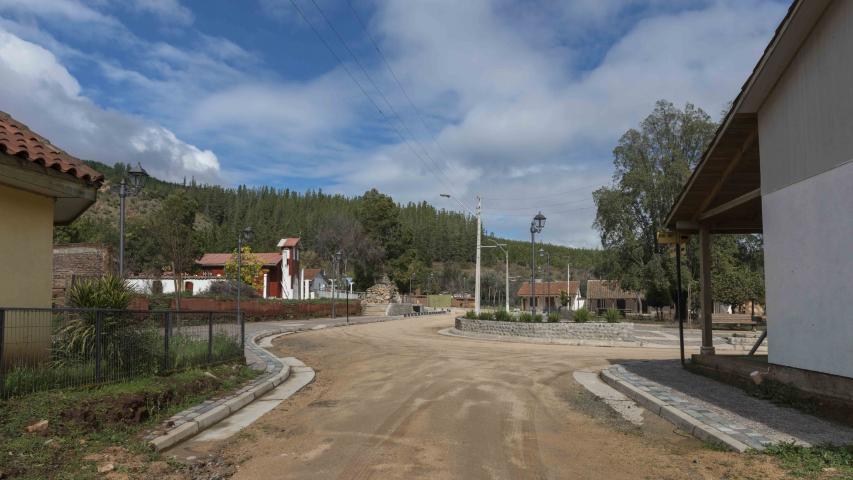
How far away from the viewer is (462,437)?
7773 mm

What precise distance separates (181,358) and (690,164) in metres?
45.8

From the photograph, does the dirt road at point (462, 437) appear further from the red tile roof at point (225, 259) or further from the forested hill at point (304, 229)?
the red tile roof at point (225, 259)

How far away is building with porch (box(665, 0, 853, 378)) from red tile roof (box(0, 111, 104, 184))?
10.8 m

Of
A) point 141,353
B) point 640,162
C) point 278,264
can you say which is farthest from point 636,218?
point 141,353

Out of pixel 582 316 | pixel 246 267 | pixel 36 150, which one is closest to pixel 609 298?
pixel 246 267

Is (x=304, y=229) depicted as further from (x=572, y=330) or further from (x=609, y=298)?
(x=572, y=330)

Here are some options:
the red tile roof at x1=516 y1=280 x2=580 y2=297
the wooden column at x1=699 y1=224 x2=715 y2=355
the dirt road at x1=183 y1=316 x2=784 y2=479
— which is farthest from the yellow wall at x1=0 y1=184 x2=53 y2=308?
the red tile roof at x1=516 y1=280 x2=580 y2=297

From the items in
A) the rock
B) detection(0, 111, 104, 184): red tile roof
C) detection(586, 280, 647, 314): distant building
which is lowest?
detection(586, 280, 647, 314): distant building

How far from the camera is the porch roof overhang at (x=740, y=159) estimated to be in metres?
9.19

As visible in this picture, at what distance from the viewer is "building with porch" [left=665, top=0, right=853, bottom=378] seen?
27.1 ft

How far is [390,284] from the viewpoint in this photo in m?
92.2

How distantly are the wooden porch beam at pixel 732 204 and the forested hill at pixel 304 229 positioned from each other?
2609cm

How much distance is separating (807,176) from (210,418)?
366 inches

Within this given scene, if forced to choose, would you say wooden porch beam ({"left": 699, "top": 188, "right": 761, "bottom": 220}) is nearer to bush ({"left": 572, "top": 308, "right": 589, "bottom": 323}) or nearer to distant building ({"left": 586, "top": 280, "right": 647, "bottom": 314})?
bush ({"left": 572, "top": 308, "right": 589, "bottom": 323})
